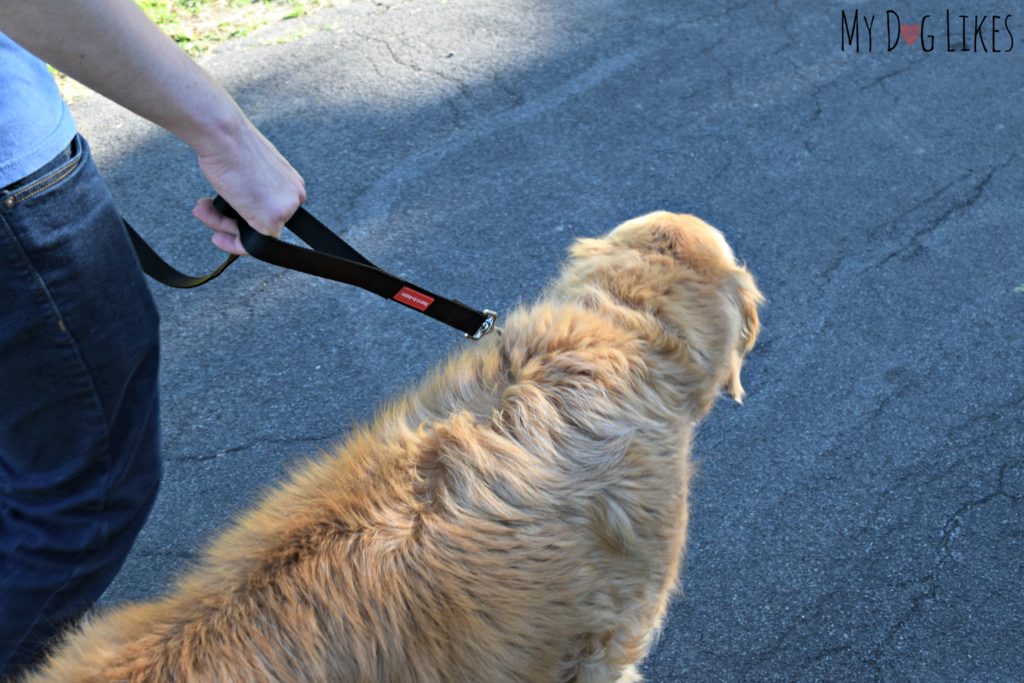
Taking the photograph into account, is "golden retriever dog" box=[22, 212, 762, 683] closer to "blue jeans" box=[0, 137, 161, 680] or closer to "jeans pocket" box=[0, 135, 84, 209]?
"blue jeans" box=[0, 137, 161, 680]

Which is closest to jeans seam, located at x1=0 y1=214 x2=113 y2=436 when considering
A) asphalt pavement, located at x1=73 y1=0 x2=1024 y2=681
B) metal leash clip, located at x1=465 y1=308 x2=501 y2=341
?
metal leash clip, located at x1=465 y1=308 x2=501 y2=341

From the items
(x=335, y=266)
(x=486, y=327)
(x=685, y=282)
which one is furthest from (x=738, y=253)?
(x=335, y=266)

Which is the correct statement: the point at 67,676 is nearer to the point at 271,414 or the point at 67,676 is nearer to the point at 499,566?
the point at 499,566

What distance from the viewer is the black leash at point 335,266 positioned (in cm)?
175

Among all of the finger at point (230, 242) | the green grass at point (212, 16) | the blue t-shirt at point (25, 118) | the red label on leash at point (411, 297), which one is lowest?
the green grass at point (212, 16)

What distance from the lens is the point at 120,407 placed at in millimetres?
1965

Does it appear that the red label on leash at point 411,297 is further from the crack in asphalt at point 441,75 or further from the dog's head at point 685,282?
the crack in asphalt at point 441,75

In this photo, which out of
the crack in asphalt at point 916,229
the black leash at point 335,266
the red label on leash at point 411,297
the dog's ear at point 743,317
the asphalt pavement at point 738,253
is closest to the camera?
the black leash at point 335,266

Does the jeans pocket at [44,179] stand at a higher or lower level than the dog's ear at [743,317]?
higher

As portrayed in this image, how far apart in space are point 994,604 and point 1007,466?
555 millimetres

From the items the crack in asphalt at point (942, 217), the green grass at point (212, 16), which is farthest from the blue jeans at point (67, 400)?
the green grass at point (212, 16)

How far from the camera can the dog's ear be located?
7.13ft

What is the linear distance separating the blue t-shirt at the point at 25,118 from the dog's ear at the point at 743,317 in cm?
145

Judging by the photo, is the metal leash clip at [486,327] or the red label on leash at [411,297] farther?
the metal leash clip at [486,327]
